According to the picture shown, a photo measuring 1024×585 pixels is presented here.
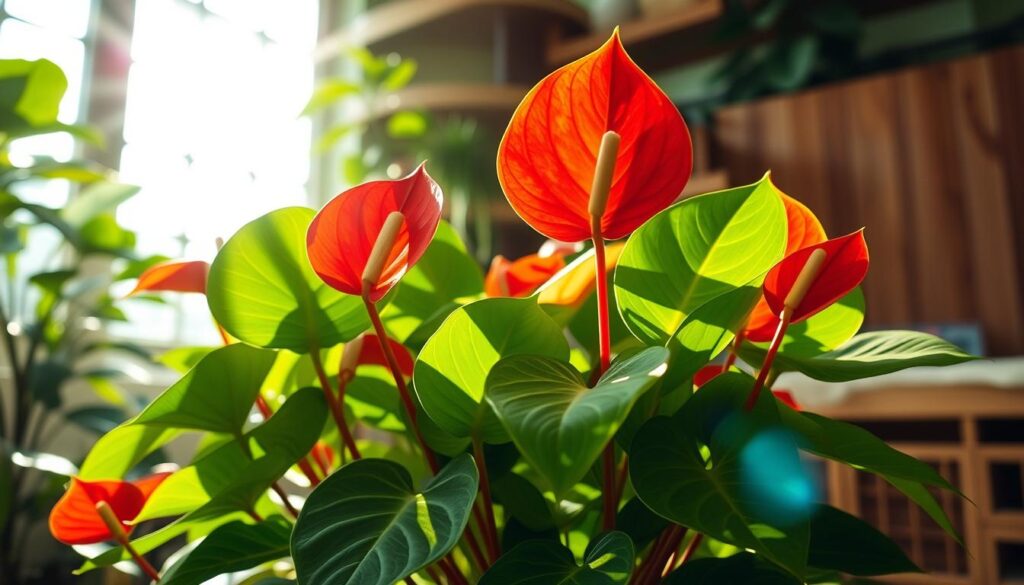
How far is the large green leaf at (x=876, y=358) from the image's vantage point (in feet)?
1.02

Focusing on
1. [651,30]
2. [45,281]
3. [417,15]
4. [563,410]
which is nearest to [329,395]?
[563,410]

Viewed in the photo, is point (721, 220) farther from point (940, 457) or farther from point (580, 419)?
point (940, 457)

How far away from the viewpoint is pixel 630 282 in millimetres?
321

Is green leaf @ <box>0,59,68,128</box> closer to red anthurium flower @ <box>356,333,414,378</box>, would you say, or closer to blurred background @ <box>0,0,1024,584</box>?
blurred background @ <box>0,0,1024,584</box>

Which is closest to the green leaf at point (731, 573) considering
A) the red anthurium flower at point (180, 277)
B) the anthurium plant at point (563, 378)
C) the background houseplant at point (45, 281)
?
the anthurium plant at point (563, 378)

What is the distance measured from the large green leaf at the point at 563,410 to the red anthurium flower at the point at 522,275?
17 cm

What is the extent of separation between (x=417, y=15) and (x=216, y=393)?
2.88 meters

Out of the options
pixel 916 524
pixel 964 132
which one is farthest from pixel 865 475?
pixel 964 132

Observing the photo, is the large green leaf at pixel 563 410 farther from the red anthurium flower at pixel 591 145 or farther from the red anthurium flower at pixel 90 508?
the red anthurium flower at pixel 90 508

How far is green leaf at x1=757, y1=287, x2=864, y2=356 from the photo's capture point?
1.22 feet

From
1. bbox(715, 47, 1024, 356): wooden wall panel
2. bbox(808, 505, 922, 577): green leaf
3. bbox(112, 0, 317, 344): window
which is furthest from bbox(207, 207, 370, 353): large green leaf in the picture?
bbox(715, 47, 1024, 356): wooden wall panel

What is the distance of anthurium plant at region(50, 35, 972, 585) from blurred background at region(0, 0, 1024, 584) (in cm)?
107

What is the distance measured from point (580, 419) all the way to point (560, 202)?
118 millimetres

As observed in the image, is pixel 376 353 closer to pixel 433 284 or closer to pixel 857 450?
pixel 433 284
